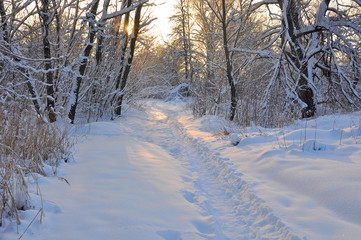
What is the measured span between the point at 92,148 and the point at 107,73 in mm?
5063

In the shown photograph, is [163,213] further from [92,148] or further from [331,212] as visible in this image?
[92,148]

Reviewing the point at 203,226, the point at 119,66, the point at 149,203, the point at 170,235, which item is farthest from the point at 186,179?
the point at 119,66

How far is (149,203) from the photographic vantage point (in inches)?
104

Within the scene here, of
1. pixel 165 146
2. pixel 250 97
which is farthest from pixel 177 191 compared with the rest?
pixel 250 97

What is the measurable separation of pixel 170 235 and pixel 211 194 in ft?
4.19

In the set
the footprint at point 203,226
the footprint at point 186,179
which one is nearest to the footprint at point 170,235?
the footprint at point 203,226

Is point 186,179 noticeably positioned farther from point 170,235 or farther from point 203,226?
point 170,235

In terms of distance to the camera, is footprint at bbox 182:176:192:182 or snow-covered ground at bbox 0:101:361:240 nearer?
snow-covered ground at bbox 0:101:361:240

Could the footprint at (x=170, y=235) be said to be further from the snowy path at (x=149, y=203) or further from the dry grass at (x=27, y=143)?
the dry grass at (x=27, y=143)

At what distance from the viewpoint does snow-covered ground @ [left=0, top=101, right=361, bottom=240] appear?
2123 mm

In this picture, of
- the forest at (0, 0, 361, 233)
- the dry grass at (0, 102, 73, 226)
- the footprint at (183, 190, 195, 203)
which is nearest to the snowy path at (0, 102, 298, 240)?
the footprint at (183, 190, 195, 203)

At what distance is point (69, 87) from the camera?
25.6 feet

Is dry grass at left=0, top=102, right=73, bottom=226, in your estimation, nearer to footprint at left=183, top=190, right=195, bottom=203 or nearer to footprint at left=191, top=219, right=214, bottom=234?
footprint at left=183, top=190, right=195, bottom=203

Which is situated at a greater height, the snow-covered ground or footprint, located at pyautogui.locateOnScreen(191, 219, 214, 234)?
the snow-covered ground
